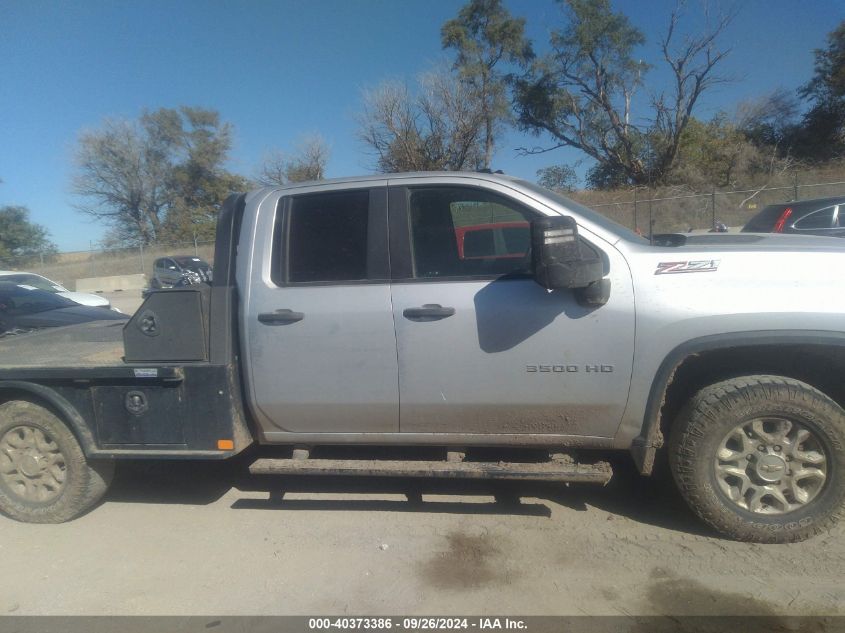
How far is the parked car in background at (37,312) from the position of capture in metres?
7.69

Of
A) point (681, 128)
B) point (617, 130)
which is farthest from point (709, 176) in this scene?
point (617, 130)

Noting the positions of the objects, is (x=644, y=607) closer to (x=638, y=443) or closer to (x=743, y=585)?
(x=743, y=585)

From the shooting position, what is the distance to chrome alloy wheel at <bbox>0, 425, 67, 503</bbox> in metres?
4.03

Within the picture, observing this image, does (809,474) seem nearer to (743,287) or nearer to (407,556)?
(743,287)

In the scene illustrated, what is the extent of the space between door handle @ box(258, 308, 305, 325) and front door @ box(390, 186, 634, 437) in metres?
0.58

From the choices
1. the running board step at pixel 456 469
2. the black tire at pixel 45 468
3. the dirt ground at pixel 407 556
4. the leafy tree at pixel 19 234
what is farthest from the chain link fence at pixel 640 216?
the black tire at pixel 45 468

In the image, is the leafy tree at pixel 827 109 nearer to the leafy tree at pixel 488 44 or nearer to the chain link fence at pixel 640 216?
the chain link fence at pixel 640 216

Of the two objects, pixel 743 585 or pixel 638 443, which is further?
pixel 638 443

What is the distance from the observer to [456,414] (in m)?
3.56

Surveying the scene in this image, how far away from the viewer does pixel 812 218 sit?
389 inches

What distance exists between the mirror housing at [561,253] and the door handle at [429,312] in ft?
1.97

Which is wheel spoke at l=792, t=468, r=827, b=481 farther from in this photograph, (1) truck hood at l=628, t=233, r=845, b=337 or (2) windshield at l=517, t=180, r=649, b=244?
(2) windshield at l=517, t=180, r=649, b=244

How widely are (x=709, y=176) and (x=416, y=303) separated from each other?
3464cm

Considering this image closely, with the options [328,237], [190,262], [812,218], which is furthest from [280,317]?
[190,262]
